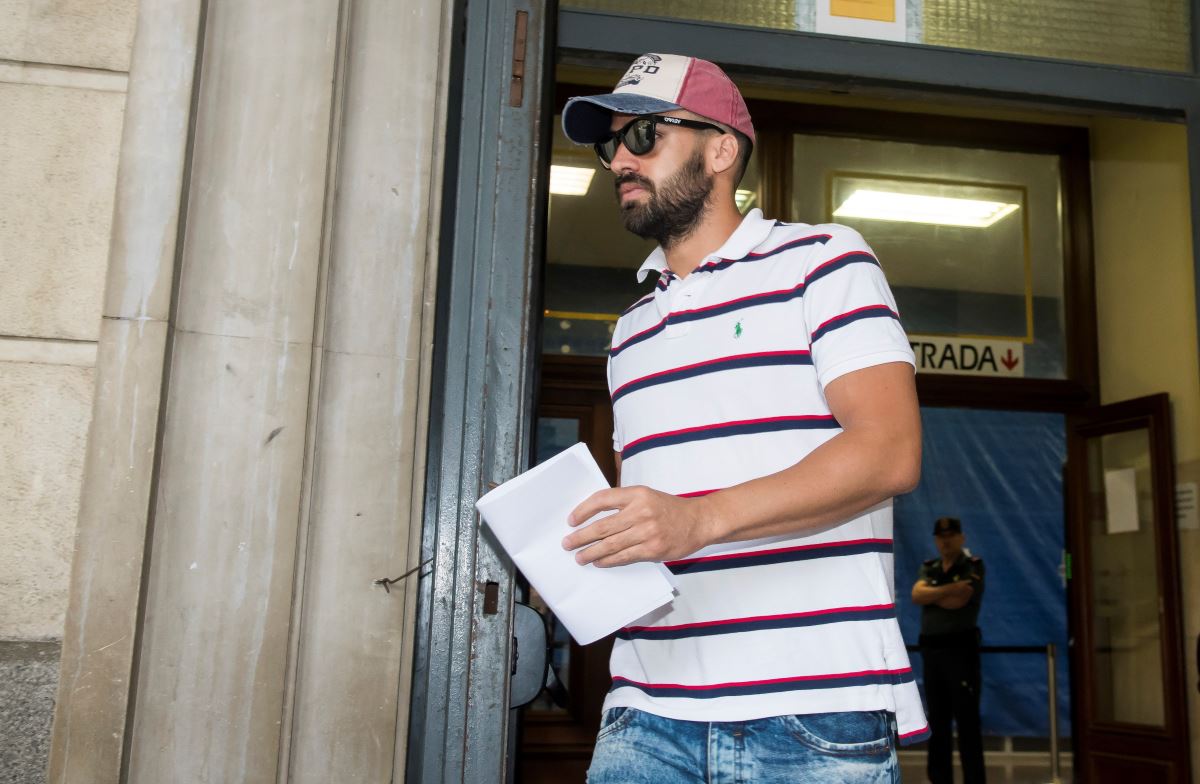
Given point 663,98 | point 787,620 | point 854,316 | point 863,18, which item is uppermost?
point 863,18

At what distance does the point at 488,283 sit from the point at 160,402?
696mm

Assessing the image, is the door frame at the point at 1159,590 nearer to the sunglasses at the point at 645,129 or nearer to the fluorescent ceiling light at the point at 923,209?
the fluorescent ceiling light at the point at 923,209

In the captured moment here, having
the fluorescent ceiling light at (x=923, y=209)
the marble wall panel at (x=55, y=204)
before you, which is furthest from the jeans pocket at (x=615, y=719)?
the fluorescent ceiling light at (x=923, y=209)

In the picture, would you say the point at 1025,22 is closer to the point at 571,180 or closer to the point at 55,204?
the point at 55,204

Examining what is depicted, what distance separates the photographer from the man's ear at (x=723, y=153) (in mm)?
2240

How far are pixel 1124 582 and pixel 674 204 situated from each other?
6.23m

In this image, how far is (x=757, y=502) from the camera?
5.51 feet

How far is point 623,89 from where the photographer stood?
7.24 ft

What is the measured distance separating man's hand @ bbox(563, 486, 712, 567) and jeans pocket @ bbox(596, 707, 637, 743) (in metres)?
0.42

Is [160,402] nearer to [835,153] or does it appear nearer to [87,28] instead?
[87,28]

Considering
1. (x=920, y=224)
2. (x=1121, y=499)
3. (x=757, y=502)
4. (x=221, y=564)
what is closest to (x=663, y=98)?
(x=757, y=502)

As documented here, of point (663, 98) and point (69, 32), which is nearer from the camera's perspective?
point (663, 98)

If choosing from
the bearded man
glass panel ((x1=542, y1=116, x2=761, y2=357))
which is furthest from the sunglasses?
glass panel ((x1=542, y1=116, x2=761, y2=357))

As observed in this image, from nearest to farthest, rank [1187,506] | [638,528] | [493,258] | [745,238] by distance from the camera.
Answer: [638,528]
[745,238]
[493,258]
[1187,506]
